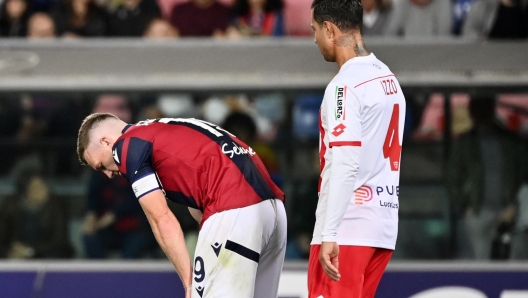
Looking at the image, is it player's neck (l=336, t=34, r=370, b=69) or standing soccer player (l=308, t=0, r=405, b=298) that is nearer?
standing soccer player (l=308, t=0, r=405, b=298)

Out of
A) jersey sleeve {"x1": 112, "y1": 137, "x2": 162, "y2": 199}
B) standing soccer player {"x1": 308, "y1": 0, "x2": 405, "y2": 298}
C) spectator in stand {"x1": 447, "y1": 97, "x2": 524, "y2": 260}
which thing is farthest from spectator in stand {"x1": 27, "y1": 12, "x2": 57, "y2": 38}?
standing soccer player {"x1": 308, "y1": 0, "x2": 405, "y2": 298}

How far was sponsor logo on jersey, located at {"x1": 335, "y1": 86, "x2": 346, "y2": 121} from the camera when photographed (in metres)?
3.89

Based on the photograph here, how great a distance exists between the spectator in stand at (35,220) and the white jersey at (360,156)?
440 cm

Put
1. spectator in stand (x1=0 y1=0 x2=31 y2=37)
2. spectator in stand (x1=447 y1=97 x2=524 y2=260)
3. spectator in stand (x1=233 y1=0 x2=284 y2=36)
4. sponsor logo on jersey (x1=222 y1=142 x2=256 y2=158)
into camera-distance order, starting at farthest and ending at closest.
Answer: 1. spectator in stand (x1=0 y1=0 x2=31 y2=37)
2. spectator in stand (x1=233 y1=0 x2=284 y2=36)
3. spectator in stand (x1=447 y1=97 x2=524 y2=260)
4. sponsor logo on jersey (x1=222 y1=142 x2=256 y2=158)

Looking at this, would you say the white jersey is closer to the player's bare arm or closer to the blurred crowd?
the player's bare arm

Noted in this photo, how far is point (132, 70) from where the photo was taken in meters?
7.91

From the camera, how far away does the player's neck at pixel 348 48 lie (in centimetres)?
404

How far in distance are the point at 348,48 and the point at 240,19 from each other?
432 cm

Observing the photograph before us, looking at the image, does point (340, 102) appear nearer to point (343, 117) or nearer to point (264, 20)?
point (343, 117)

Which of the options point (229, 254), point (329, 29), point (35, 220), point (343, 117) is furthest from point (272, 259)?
point (35, 220)

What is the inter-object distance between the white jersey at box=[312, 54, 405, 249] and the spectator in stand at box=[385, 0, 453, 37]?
4.10 m

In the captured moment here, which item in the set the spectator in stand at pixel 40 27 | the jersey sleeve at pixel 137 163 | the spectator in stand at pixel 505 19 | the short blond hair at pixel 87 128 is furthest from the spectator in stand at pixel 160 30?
the jersey sleeve at pixel 137 163

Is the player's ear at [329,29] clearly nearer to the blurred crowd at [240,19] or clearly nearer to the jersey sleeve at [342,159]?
the jersey sleeve at [342,159]

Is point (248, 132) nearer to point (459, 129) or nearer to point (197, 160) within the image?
point (459, 129)
